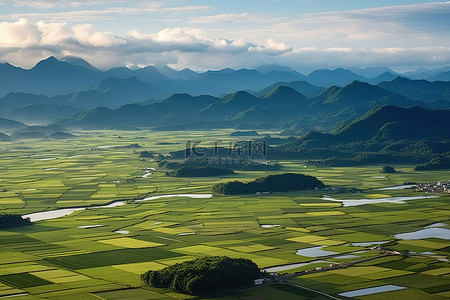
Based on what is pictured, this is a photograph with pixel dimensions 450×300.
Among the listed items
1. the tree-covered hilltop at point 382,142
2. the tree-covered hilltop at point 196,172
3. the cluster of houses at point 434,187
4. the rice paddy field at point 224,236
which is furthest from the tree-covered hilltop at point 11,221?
the tree-covered hilltop at point 382,142

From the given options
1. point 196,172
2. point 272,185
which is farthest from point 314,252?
point 196,172

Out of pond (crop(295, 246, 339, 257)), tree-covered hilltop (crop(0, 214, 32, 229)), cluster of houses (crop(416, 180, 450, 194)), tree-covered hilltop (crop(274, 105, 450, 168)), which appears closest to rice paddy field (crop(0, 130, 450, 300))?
pond (crop(295, 246, 339, 257))

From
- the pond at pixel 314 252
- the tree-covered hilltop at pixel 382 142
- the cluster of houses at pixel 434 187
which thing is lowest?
the pond at pixel 314 252

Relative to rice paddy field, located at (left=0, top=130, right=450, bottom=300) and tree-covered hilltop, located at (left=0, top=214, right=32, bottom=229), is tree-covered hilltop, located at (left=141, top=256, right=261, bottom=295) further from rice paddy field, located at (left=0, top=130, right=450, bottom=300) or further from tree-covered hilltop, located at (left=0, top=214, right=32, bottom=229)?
tree-covered hilltop, located at (left=0, top=214, right=32, bottom=229)

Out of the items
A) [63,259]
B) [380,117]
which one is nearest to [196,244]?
[63,259]

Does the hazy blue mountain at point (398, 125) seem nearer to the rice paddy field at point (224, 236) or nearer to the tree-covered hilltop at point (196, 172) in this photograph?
the rice paddy field at point (224, 236)

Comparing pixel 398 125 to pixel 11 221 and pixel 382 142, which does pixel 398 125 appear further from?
pixel 11 221
